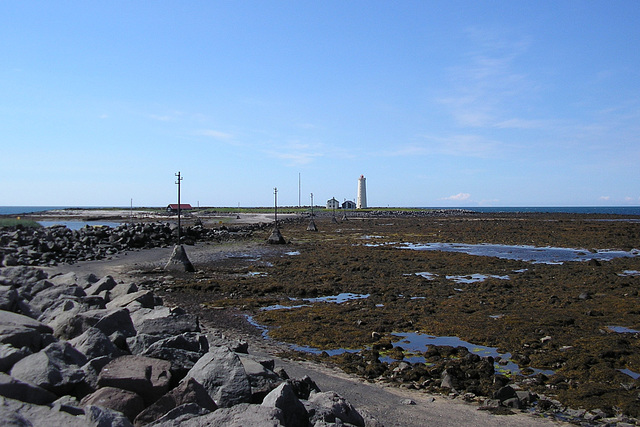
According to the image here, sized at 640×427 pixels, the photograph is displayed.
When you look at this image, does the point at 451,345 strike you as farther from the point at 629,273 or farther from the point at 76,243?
the point at 76,243

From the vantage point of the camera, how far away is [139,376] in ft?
17.3

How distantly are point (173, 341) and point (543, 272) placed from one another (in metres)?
18.3

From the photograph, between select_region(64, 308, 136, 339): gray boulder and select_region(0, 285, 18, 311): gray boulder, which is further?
select_region(0, 285, 18, 311): gray boulder

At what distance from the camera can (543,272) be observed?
20594 millimetres

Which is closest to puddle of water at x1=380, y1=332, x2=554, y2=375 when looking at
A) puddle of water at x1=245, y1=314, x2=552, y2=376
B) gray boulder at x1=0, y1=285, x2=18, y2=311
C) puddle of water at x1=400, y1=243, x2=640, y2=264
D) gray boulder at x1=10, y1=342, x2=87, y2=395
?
puddle of water at x1=245, y1=314, x2=552, y2=376

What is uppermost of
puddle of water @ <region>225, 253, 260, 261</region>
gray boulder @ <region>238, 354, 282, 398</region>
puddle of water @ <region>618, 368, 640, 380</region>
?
gray boulder @ <region>238, 354, 282, 398</region>

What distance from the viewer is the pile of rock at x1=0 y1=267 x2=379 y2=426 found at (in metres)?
4.42

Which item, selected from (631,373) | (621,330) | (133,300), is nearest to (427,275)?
(621,330)

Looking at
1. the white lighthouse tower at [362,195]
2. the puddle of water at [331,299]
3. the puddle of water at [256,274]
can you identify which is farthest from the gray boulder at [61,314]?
the white lighthouse tower at [362,195]

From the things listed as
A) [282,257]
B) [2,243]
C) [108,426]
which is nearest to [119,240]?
[2,243]

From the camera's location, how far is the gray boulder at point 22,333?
6.14 meters

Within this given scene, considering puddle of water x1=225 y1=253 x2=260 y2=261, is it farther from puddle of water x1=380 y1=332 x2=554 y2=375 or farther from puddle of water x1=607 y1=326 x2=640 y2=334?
puddle of water x1=607 y1=326 x2=640 y2=334

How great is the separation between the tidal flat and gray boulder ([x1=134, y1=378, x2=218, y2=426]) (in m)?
→ 4.08

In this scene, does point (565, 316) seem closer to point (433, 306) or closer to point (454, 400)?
point (433, 306)
